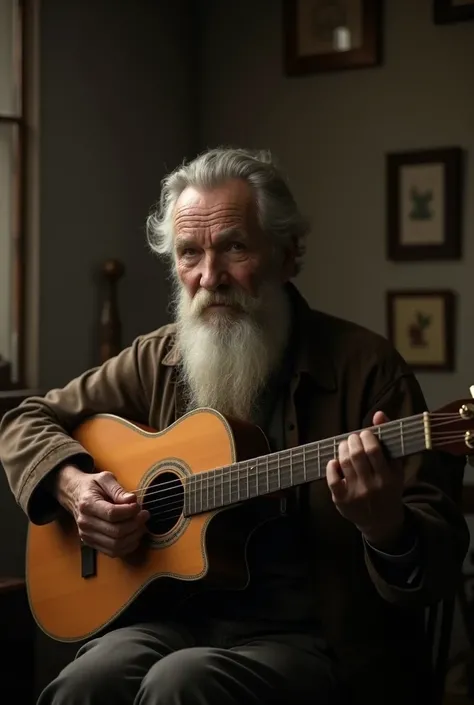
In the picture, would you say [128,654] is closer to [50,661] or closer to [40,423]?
[40,423]

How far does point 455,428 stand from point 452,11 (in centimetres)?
192

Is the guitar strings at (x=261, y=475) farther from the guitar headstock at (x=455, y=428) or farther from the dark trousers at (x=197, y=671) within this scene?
the dark trousers at (x=197, y=671)

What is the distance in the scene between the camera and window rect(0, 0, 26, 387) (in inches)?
113

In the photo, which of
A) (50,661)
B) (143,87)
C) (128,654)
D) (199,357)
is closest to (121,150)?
(143,87)

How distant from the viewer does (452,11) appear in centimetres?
303

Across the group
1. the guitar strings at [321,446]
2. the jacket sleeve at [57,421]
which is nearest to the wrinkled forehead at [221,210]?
the jacket sleeve at [57,421]

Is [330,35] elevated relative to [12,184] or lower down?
elevated

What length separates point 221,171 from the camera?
208 centimetres

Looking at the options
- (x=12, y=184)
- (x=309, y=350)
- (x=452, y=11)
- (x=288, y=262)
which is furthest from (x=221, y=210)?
(x=452, y=11)

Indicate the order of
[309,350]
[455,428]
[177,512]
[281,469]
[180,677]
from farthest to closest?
1. [309,350]
2. [177,512]
3. [281,469]
4. [180,677]
5. [455,428]

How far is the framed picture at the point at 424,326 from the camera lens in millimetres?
3080

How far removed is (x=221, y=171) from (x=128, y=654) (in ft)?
3.17

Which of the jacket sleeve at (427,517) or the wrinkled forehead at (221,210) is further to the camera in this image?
the wrinkled forehead at (221,210)

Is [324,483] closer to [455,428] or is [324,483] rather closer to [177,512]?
[177,512]
